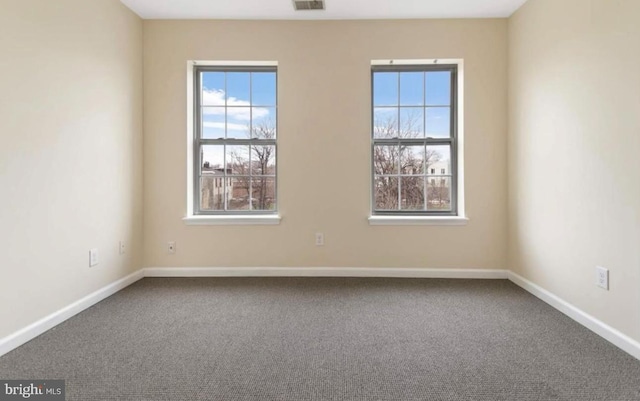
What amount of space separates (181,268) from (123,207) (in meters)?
0.81

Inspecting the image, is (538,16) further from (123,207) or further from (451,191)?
(123,207)

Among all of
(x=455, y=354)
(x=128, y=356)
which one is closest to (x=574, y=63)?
→ (x=455, y=354)

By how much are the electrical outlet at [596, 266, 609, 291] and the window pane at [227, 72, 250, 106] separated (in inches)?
129

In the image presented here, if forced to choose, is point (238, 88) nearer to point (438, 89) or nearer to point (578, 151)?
point (438, 89)

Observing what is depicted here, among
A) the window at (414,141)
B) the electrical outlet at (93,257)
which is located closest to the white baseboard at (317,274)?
the electrical outlet at (93,257)

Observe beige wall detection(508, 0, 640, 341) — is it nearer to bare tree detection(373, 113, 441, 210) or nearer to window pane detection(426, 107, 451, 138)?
window pane detection(426, 107, 451, 138)

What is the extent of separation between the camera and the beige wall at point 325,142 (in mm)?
3088

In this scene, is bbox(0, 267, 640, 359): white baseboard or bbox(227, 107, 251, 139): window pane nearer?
bbox(0, 267, 640, 359): white baseboard

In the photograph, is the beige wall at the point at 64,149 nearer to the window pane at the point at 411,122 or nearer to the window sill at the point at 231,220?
the window sill at the point at 231,220

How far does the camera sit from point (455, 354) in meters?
1.77

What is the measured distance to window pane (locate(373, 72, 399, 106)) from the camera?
327 centimetres

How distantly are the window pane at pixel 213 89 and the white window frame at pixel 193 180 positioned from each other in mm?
102

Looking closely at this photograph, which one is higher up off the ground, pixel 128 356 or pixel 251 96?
pixel 251 96

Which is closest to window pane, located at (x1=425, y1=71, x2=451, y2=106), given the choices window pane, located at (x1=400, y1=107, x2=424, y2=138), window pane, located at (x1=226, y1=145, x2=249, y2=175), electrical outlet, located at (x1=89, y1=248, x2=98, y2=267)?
window pane, located at (x1=400, y1=107, x2=424, y2=138)
